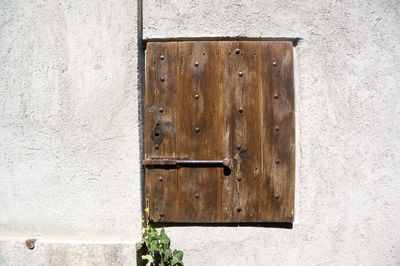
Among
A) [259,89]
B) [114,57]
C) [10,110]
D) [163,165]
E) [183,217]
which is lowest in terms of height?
[183,217]

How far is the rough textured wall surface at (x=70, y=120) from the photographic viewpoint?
209 centimetres

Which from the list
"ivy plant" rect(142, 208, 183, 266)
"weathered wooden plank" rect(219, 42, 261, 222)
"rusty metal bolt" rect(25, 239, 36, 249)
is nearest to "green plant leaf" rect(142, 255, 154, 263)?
"ivy plant" rect(142, 208, 183, 266)

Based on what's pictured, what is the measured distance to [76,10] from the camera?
82.0 inches

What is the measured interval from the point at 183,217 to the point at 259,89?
1032 millimetres

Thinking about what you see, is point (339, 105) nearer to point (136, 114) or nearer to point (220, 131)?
point (220, 131)

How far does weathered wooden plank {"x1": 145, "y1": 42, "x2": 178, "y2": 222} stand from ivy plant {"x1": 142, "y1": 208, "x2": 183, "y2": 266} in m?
0.10

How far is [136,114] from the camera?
82.4 inches

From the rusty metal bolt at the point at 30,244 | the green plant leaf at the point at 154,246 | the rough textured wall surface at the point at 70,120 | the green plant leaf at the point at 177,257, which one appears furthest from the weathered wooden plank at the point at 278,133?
the rusty metal bolt at the point at 30,244

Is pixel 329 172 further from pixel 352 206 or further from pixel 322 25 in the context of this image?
pixel 322 25

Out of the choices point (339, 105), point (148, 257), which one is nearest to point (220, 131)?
point (339, 105)

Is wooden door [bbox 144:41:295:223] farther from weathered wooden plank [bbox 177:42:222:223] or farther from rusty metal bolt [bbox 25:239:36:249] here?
rusty metal bolt [bbox 25:239:36:249]

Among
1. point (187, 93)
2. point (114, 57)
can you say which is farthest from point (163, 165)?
point (114, 57)

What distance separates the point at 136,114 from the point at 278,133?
0.98 metres

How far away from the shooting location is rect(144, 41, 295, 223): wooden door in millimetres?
2131
